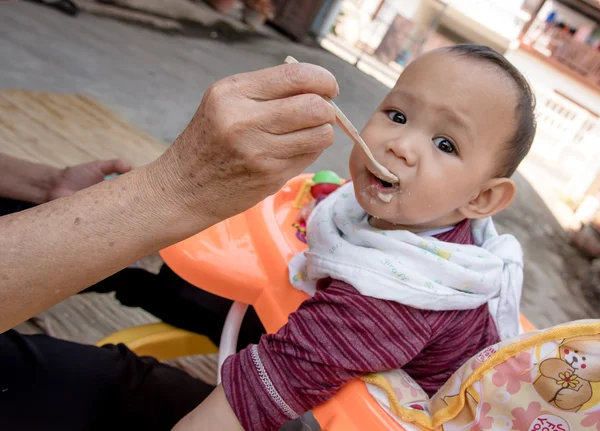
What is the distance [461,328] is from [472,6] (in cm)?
1072

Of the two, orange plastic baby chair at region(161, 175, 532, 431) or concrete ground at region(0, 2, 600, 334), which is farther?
concrete ground at region(0, 2, 600, 334)

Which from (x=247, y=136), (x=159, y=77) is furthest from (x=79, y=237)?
(x=159, y=77)

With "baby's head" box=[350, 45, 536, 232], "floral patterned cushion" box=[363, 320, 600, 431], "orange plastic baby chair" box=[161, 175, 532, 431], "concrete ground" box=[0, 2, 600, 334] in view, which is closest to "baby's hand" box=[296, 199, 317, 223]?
"orange plastic baby chair" box=[161, 175, 532, 431]

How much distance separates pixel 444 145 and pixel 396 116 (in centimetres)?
8

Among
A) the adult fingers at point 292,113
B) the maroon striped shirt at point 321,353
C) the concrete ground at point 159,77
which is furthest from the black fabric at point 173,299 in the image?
the concrete ground at point 159,77

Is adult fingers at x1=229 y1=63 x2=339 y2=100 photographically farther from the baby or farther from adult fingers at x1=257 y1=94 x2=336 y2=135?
the baby

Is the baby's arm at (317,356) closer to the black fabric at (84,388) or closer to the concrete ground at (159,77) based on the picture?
the black fabric at (84,388)

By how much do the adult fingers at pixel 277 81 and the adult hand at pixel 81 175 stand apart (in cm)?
70

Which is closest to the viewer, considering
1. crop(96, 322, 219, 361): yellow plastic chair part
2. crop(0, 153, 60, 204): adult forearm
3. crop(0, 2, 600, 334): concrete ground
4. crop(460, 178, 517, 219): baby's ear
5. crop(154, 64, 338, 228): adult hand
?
crop(154, 64, 338, 228): adult hand

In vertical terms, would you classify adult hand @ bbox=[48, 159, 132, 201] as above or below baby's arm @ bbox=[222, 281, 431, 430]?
below

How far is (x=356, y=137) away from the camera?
603 mm

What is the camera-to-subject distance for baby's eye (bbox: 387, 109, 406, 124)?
29.2 inches

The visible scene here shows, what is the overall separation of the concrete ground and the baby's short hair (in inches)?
67.4

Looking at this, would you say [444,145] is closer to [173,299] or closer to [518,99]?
[518,99]
